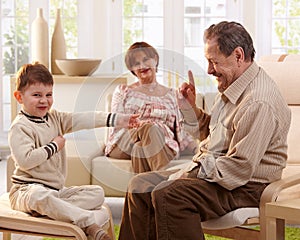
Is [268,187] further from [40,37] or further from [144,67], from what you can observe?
[40,37]

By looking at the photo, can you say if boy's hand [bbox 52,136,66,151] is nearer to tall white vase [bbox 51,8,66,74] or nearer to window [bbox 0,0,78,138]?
tall white vase [bbox 51,8,66,74]

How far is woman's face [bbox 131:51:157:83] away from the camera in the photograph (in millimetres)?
3211

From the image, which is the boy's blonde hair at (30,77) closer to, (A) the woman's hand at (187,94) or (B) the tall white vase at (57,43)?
(A) the woman's hand at (187,94)

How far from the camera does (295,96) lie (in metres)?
4.08

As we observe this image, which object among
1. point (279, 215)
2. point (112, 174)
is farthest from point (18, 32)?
point (279, 215)

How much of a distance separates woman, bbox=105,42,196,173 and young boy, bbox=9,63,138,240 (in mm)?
414

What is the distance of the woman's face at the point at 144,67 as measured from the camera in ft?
10.5

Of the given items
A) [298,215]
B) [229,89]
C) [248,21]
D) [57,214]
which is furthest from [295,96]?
[248,21]

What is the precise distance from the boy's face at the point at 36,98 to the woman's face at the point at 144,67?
43 centimetres

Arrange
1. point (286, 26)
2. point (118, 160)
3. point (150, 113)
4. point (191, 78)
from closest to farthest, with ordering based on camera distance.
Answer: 1. point (191, 78)
2. point (150, 113)
3. point (118, 160)
4. point (286, 26)

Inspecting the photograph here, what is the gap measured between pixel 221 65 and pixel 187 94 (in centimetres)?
26

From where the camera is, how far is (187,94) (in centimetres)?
320

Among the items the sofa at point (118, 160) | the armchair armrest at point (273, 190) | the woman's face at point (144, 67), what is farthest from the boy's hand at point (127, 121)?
the armchair armrest at point (273, 190)

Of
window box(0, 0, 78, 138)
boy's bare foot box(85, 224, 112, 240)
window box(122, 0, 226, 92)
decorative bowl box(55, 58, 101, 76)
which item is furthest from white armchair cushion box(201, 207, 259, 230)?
window box(0, 0, 78, 138)
